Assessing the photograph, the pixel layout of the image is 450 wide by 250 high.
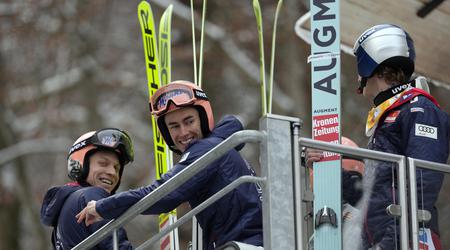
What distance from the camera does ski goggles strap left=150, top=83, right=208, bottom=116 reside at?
10180 mm

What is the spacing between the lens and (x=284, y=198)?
8.76 meters

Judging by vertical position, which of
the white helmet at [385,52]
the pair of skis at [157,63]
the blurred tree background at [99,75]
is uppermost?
the blurred tree background at [99,75]

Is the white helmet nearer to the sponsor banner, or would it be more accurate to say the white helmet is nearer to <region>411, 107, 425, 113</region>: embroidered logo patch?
the sponsor banner

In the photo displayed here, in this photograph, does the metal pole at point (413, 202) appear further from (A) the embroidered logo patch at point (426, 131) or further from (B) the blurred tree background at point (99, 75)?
(B) the blurred tree background at point (99, 75)

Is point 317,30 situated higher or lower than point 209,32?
lower

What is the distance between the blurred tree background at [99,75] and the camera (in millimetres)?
25969

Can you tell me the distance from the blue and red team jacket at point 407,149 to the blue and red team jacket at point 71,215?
5.49 ft

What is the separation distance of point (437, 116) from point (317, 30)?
1.24m

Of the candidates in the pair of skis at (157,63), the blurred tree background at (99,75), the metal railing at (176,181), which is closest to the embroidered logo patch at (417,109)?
the metal railing at (176,181)

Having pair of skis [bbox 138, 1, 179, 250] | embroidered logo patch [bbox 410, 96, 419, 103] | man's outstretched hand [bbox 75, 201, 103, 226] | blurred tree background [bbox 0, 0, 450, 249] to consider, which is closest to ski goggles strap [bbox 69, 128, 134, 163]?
man's outstretched hand [bbox 75, 201, 103, 226]

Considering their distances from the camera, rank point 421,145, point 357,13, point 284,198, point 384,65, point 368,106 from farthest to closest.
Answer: point 368,106, point 357,13, point 384,65, point 421,145, point 284,198

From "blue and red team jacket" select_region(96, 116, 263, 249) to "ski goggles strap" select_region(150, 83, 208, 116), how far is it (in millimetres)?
540

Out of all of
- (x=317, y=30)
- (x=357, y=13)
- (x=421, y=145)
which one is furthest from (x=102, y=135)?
(x=357, y=13)

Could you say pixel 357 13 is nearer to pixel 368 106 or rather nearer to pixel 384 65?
pixel 384 65
